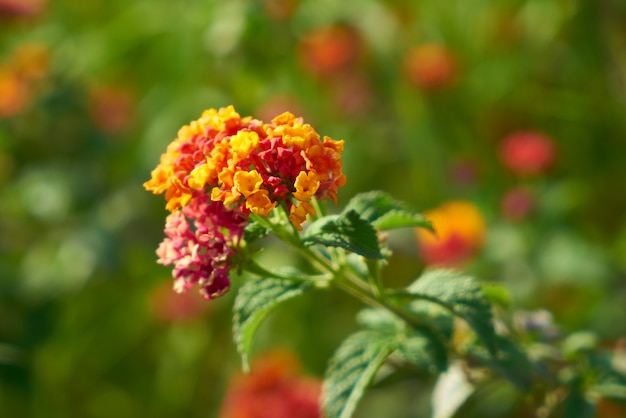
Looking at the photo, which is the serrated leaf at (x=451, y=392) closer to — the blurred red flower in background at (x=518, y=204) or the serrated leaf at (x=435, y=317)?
the serrated leaf at (x=435, y=317)

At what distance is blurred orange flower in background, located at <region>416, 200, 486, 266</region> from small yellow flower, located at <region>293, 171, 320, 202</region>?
104 centimetres

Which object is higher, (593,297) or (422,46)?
(422,46)

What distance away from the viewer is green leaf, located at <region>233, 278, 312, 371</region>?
32.3 inches

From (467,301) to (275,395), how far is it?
0.70 meters

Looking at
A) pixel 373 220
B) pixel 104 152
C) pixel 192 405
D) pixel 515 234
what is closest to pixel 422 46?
pixel 515 234

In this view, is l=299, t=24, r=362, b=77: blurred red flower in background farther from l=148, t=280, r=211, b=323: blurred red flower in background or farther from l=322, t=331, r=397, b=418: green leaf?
l=322, t=331, r=397, b=418: green leaf

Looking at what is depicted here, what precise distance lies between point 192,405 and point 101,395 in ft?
0.75

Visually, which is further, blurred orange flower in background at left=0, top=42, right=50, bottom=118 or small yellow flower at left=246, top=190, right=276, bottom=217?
blurred orange flower in background at left=0, top=42, right=50, bottom=118

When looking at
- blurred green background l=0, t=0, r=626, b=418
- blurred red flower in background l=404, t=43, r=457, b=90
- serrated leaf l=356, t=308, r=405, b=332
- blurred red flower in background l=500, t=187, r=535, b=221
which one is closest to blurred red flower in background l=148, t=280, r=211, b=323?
blurred green background l=0, t=0, r=626, b=418

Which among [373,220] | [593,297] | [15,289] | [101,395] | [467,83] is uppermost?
[467,83]

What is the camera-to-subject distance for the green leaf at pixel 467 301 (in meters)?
0.83

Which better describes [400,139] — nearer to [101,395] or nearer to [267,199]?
[101,395]

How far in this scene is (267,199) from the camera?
2.42 ft

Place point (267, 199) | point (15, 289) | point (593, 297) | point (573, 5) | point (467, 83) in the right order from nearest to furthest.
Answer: point (267, 199) < point (593, 297) < point (15, 289) < point (573, 5) < point (467, 83)
